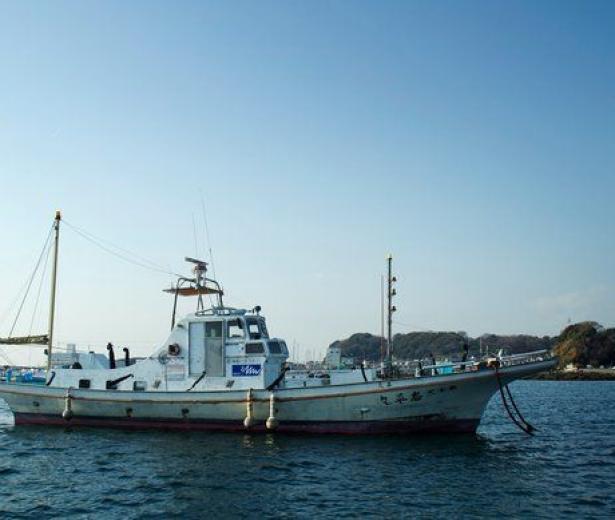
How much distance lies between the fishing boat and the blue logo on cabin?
0.04 metres

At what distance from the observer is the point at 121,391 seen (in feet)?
87.9

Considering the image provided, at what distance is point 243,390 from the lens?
977 inches

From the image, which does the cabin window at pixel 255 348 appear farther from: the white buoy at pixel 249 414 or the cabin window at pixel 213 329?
the white buoy at pixel 249 414

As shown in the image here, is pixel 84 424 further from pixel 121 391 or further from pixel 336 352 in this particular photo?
pixel 336 352

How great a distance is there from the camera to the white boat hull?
24.0 metres

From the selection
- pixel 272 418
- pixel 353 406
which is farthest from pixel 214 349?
pixel 353 406

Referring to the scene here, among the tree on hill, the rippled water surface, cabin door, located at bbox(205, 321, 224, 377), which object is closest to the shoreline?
the tree on hill

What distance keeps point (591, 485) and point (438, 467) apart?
15.0 ft

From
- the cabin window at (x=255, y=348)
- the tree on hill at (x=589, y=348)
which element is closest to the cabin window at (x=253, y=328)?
the cabin window at (x=255, y=348)

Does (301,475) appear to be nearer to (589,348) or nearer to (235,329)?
(235,329)

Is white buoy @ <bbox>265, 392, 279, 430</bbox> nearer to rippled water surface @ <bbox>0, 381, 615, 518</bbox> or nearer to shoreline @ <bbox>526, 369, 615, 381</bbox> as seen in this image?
rippled water surface @ <bbox>0, 381, 615, 518</bbox>

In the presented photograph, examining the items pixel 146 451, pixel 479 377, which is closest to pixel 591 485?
pixel 479 377

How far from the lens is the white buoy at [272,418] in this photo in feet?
78.2

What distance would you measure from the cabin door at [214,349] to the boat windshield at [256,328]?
4.21ft
